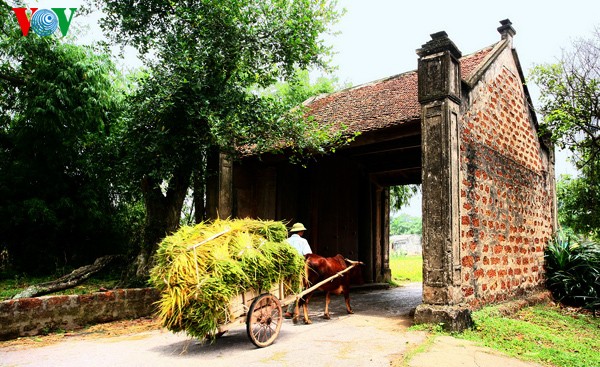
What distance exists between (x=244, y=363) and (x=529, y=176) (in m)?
8.60

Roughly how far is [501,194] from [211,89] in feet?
20.3

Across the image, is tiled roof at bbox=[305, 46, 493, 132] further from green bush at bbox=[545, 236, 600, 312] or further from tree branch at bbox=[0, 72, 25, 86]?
tree branch at bbox=[0, 72, 25, 86]

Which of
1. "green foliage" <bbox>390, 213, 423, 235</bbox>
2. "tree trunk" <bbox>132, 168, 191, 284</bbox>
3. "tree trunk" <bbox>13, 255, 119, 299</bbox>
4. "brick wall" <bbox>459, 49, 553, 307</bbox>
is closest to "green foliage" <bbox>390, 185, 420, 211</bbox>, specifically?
"brick wall" <bbox>459, 49, 553, 307</bbox>

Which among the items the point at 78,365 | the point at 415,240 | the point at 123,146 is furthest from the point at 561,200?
the point at 415,240

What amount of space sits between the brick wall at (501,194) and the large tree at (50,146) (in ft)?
25.5

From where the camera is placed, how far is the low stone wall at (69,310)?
21.2ft

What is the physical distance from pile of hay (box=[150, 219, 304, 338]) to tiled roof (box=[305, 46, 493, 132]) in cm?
377

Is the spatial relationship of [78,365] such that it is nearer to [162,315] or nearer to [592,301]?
[162,315]

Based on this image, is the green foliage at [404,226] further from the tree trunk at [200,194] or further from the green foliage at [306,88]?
the tree trunk at [200,194]

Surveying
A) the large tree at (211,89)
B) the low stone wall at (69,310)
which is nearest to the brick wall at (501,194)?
the large tree at (211,89)

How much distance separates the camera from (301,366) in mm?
4734

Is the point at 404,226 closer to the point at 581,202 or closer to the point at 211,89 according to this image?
the point at 581,202

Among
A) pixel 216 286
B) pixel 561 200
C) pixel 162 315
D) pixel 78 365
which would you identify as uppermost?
pixel 561 200

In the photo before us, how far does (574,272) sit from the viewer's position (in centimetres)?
1050
